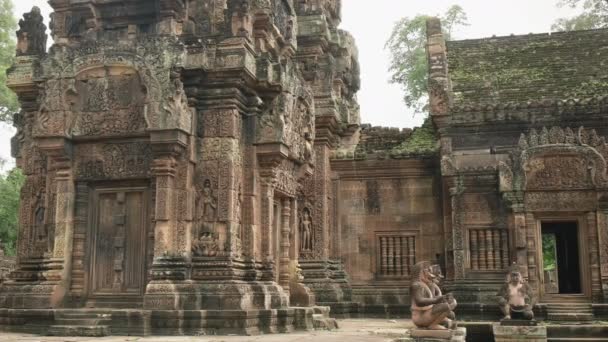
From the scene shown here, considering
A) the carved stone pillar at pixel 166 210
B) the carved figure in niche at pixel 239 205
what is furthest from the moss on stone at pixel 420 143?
the carved stone pillar at pixel 166 210

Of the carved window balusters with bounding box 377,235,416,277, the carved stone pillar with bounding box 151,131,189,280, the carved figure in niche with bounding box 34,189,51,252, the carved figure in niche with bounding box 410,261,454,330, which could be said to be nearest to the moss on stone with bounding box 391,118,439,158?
the carved window balusters with bounding box 377,235,416,277

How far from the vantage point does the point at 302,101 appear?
14539 mm

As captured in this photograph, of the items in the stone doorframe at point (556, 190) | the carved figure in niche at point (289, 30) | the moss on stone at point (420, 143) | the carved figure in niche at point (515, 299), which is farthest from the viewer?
the moss on stone at point (420, 143)

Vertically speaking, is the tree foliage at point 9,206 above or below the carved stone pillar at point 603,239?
above

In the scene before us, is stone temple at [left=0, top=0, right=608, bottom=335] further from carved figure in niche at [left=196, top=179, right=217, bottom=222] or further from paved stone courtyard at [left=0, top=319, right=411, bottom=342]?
paved stone courtyard at [left=0, top=319, right=411, bottom=342]

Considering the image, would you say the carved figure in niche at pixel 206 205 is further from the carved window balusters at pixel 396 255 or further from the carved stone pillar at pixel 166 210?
the carved window balusters at pixel 396 255

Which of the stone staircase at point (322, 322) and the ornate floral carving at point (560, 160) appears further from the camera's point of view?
the ornate floral carving at point (560, 160)

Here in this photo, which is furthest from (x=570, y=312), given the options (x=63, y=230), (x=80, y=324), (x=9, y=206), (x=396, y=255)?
(x=9, y=206)

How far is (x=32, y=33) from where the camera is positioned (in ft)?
43.2

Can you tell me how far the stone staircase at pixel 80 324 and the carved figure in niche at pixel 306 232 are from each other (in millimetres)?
6146

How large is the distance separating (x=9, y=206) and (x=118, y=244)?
2265cm

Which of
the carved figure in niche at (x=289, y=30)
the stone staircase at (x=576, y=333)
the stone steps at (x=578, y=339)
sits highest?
the carved figure in niche at (x=289, y=30)

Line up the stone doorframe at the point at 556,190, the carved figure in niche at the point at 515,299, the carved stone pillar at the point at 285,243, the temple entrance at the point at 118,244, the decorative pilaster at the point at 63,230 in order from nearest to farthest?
the decorative pilaster at the point at 63,230
the temple entrance at the point at 118,244
the carved figure in niche at the point at 515,299
the carved stone pillar at the point at 285,243
the stone doorframe at the point at 556,190

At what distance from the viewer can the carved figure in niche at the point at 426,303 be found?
34.1 feet
